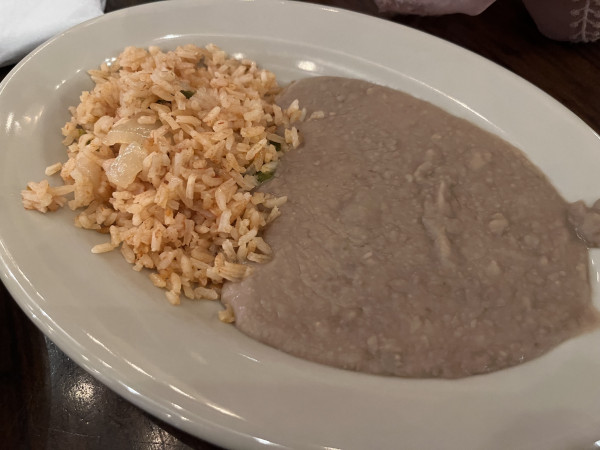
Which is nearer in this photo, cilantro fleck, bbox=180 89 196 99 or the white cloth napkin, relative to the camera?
cilantro fleck, bbox=180 89 196 99

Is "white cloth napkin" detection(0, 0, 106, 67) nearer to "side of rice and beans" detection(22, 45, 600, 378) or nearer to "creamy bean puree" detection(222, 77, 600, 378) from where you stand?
"side of rice and beans" detection(22, 45, 600, 378)

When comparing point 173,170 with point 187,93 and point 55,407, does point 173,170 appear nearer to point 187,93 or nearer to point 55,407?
Result: point 187,93

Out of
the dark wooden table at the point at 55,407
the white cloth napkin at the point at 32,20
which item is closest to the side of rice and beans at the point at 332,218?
the dark wooden table at the point at 55,407

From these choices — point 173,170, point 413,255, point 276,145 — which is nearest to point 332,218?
point 413,255

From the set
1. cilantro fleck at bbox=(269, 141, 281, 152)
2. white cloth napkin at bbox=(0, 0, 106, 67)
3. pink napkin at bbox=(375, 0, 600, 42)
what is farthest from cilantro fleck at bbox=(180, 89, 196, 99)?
pink napkin at bbox=(375, 0, 600, 42)

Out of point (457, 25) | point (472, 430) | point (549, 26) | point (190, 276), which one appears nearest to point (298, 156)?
point (190, 276)

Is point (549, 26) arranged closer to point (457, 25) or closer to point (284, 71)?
point (457, 25)

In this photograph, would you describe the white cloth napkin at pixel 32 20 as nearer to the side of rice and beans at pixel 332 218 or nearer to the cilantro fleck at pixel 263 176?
the side of rice and beans at pixel 332 218
